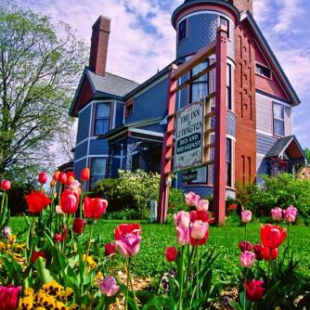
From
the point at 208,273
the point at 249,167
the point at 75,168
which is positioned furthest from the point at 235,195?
the point at 208,273

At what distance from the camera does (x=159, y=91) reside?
66.9 feet

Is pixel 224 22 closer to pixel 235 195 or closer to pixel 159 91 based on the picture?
pixel 159 91

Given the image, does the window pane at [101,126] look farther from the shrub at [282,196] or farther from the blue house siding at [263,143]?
the shrub at [282,196]

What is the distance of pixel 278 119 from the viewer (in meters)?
21.6

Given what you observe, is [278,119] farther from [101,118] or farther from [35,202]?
[35,202]

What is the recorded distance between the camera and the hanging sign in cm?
741

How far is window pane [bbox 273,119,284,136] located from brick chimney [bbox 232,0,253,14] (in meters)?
6.58

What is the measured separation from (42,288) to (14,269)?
28 cm

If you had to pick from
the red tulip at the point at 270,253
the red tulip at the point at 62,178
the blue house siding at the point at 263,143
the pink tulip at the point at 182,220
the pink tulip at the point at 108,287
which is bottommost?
the pink tulip at the point at 108,287

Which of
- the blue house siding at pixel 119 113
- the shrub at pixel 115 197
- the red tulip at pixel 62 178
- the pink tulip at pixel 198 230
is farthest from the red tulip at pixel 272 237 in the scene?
the blue house siding at pixel 119 113

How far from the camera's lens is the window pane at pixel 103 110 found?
78.1 feet

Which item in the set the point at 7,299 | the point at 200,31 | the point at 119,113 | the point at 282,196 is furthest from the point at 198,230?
the point at 119,113

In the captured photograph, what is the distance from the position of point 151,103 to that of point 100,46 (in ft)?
24.1

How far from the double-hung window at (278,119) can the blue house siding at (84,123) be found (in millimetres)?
11293
